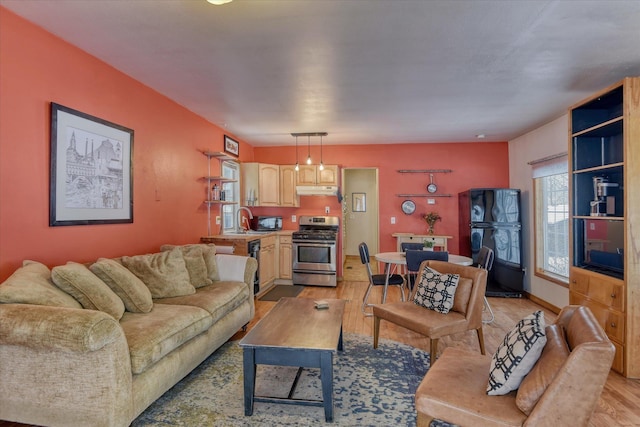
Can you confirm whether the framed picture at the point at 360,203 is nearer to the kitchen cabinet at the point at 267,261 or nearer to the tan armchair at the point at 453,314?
the kitchen cabinet at the point at 267,261

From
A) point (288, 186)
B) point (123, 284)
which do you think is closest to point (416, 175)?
point (288, 186)

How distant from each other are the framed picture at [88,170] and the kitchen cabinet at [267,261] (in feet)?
7.10

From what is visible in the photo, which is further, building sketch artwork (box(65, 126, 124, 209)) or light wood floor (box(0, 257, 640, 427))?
building sketch artwork (box(65, 126, 124, 209))

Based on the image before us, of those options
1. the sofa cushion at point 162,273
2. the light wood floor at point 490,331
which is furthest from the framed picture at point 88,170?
the light wood floor at point 490,331

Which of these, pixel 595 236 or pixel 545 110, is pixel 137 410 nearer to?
pixel 595 236

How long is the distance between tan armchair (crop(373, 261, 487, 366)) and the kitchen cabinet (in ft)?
8.06

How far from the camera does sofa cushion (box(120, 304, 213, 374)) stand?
6.22 feet

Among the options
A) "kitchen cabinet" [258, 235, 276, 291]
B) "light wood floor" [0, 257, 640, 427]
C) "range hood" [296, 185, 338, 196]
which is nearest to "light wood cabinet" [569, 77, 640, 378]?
"light wood floor" [0, 257, 640, 427]

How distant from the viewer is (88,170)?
8.78 ft

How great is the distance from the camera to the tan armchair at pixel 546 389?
1.24 m

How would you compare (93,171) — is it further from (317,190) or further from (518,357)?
(317,190)

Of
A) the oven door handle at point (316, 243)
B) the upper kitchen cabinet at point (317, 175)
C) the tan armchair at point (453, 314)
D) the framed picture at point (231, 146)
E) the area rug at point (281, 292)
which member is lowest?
the area rug at point (281, 292)

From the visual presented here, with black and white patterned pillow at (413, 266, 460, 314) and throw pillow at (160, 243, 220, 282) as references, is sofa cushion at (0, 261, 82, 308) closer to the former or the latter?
throw pillow at (160, 243, 220, 282)

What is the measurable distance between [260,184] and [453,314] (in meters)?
3.98
